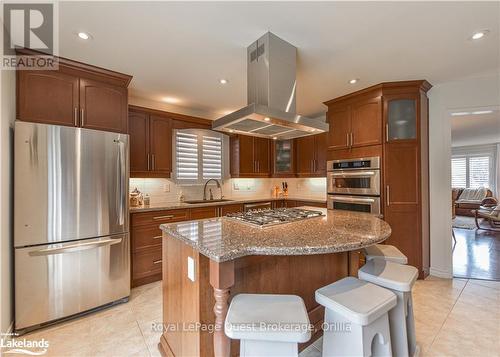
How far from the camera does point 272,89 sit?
193 cm

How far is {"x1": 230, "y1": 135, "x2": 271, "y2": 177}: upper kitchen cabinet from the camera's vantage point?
14.0 feet

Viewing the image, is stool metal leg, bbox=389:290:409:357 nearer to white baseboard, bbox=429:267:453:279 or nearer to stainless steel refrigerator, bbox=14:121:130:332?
white baseboard, bbox=429:267:453:279

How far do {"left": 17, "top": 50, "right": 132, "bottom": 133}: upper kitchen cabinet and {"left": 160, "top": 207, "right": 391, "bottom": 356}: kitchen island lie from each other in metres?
1.63

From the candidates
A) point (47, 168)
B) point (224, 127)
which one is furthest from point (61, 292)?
point (224, 127)

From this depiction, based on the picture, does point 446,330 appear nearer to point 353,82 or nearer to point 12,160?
point 353,82

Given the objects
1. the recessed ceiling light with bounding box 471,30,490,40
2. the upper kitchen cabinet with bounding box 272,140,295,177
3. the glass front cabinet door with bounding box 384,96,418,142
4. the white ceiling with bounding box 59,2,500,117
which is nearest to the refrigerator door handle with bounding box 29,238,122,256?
the white ceiling with bounding box 59,2,500,117

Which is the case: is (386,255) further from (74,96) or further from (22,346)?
(74,96)

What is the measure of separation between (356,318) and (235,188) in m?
3.55

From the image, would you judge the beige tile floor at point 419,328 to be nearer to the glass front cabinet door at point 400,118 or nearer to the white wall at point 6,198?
the white wall at point 6,198

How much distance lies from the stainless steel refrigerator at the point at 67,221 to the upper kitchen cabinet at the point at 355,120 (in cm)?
290

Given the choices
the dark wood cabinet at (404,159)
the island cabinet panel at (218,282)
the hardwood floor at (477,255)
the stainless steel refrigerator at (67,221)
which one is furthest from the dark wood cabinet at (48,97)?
the hardwood floor at (477,255)

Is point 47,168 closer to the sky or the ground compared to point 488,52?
closer to the ground

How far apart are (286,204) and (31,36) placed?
407cm

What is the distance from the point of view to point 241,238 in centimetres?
137
